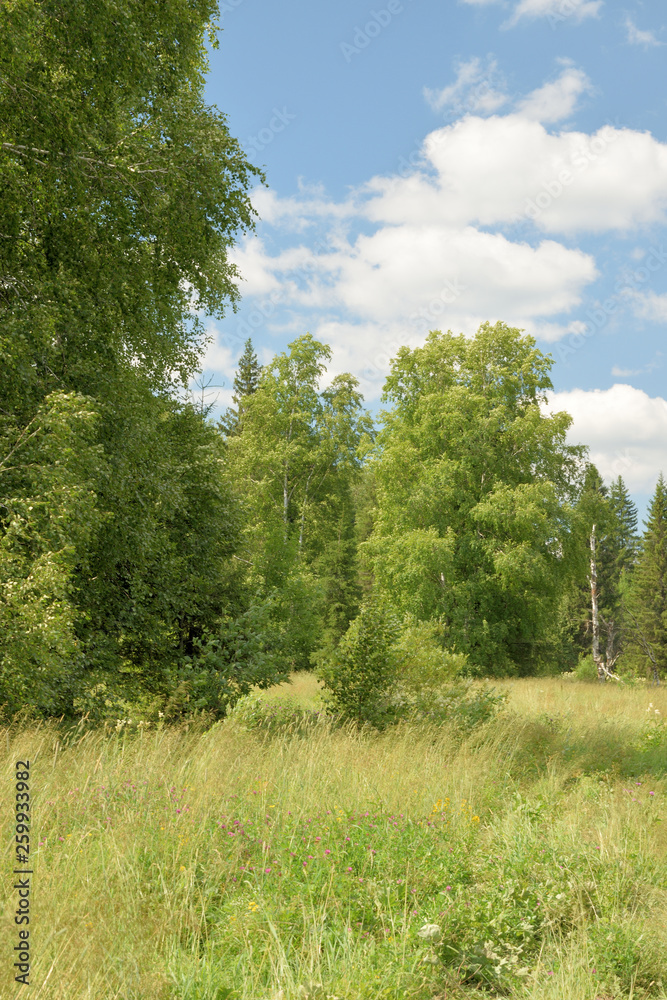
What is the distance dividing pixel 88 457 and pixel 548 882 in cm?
551

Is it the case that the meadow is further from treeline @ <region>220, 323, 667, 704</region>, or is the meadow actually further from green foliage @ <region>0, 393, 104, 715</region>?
treeline @ <region>220, 323, 667, 704</region>

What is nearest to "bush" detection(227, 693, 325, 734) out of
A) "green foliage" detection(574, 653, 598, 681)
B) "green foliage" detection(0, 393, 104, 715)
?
"green foliage" detection(0, 393, 104, 715)

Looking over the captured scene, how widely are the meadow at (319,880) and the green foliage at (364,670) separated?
11.0ft

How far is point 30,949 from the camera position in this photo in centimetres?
322

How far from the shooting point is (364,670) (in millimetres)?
10125

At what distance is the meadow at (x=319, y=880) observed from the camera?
330 centimetres

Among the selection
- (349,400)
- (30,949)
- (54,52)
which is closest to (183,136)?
(54,52)

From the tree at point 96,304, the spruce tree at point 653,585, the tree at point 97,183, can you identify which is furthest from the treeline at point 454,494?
the spruce tree at point 653,585

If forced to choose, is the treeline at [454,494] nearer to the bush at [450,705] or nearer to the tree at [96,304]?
the bush at [450,705]

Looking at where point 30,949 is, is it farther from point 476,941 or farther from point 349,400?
point 349,400

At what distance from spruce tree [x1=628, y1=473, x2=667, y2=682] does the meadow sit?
41.9m

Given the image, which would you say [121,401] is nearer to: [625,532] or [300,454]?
[300,454]

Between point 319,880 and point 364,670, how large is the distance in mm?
6064

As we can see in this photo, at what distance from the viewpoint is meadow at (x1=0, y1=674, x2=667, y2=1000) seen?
130 inches
